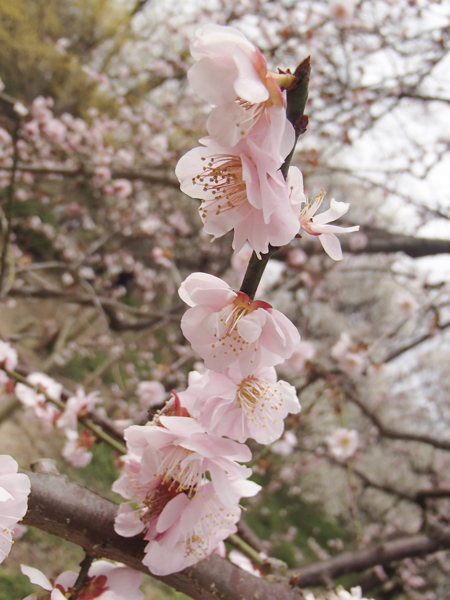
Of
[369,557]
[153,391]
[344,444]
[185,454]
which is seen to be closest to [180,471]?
[185,454]

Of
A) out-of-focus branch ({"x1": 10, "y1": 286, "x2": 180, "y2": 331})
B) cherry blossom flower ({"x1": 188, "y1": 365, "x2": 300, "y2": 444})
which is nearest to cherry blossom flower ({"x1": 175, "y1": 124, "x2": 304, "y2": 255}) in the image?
cherry blossom flower ({"x1": 188, "y1": 365, "x2": 300, "y2": 444})

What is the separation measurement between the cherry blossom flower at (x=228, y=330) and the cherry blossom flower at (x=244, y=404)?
0.12 ft

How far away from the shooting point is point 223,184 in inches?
23.2

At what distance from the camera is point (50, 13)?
9.04 m

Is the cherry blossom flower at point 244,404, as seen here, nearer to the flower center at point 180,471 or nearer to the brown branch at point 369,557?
the flower center at point 180,471

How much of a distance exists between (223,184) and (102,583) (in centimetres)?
69

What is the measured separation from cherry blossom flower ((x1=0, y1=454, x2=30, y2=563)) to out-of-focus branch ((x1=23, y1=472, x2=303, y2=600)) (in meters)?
0.10

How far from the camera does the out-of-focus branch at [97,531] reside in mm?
692

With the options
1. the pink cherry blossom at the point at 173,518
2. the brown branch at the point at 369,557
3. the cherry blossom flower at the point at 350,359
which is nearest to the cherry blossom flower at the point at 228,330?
the pink cherry blossom at the point at 173,518

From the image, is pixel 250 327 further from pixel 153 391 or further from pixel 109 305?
pixel 109 305

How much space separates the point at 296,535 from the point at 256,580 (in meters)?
7.34

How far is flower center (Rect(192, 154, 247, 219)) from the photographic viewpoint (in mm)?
586

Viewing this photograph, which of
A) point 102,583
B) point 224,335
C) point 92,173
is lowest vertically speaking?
point 92,173

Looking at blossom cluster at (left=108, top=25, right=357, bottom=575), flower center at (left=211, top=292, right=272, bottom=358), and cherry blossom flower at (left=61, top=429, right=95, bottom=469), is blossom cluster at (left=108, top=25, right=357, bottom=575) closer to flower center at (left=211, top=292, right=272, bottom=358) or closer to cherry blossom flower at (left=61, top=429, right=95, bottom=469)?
flower center at (left=211, top=292, right=272, bottom=358)
